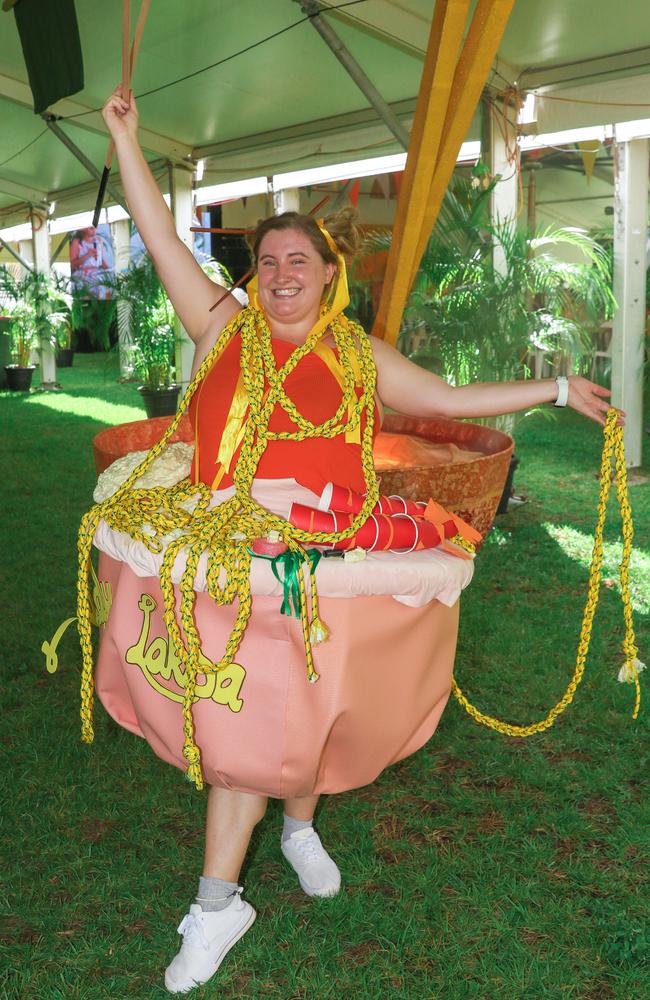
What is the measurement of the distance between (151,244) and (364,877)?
4.92 feet

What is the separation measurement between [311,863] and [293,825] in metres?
0.10

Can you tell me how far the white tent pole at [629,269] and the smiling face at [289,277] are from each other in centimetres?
435

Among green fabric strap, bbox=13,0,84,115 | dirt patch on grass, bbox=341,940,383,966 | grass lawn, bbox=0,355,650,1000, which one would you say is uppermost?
green fabric strap, bbox=13,0,84,115

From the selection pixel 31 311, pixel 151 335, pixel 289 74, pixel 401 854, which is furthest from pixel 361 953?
pixel 31 311

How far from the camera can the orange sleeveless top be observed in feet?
6.38

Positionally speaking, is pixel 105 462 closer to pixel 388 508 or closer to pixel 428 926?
pixel 388 508

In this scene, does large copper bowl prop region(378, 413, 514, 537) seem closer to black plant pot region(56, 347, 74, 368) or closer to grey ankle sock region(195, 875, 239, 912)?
grey ankle sock region(195, 875, 239, 912)

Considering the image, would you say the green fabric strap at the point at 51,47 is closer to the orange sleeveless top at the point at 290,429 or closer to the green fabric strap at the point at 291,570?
the orange sleeveless top at the point at 290,429

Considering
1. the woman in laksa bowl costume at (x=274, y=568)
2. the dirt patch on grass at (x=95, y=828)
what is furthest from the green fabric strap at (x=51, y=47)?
the dirt patch on grass at (x=95, y=828)

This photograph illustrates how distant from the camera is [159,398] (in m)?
8.81

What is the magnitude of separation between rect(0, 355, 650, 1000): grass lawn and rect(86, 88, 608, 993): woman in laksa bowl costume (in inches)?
5.3

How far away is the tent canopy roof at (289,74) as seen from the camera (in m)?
4.85

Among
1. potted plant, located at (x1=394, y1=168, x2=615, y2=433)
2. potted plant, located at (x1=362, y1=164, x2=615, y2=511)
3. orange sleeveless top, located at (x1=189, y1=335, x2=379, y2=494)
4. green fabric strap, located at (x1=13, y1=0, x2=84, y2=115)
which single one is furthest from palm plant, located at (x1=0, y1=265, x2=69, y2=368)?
orange sleeveless top, located at (x1=189, y1=335, x2=379, y2=494)

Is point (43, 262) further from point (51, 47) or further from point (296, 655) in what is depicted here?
point (296, 655)
